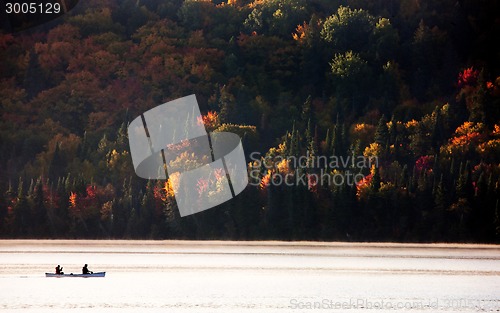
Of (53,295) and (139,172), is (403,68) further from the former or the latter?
(53,295)

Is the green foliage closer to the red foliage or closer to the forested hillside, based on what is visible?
the forested hillside

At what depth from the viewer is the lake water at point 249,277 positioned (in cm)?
5122

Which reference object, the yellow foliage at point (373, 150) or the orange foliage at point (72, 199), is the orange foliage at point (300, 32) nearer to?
the yellow foliage at point (373, 150)

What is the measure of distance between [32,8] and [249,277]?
48765mm

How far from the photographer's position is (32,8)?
105 metres

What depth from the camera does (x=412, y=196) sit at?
289 feet

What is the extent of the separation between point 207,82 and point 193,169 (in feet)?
38.4

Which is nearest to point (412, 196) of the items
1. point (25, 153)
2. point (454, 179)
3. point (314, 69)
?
point (454, 179)

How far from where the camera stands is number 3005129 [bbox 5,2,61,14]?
102637 mm

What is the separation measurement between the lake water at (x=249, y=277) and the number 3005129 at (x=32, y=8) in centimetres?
2219

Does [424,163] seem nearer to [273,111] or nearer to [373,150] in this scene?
[373,150]

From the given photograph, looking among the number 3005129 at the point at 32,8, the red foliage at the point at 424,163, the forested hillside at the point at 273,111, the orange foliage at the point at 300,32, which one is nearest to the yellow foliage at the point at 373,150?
the forested hillside at the point at 273,111

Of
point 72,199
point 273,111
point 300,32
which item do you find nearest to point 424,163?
point 273,111

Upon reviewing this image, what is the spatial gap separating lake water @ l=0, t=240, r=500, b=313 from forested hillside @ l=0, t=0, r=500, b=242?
6.59ft
